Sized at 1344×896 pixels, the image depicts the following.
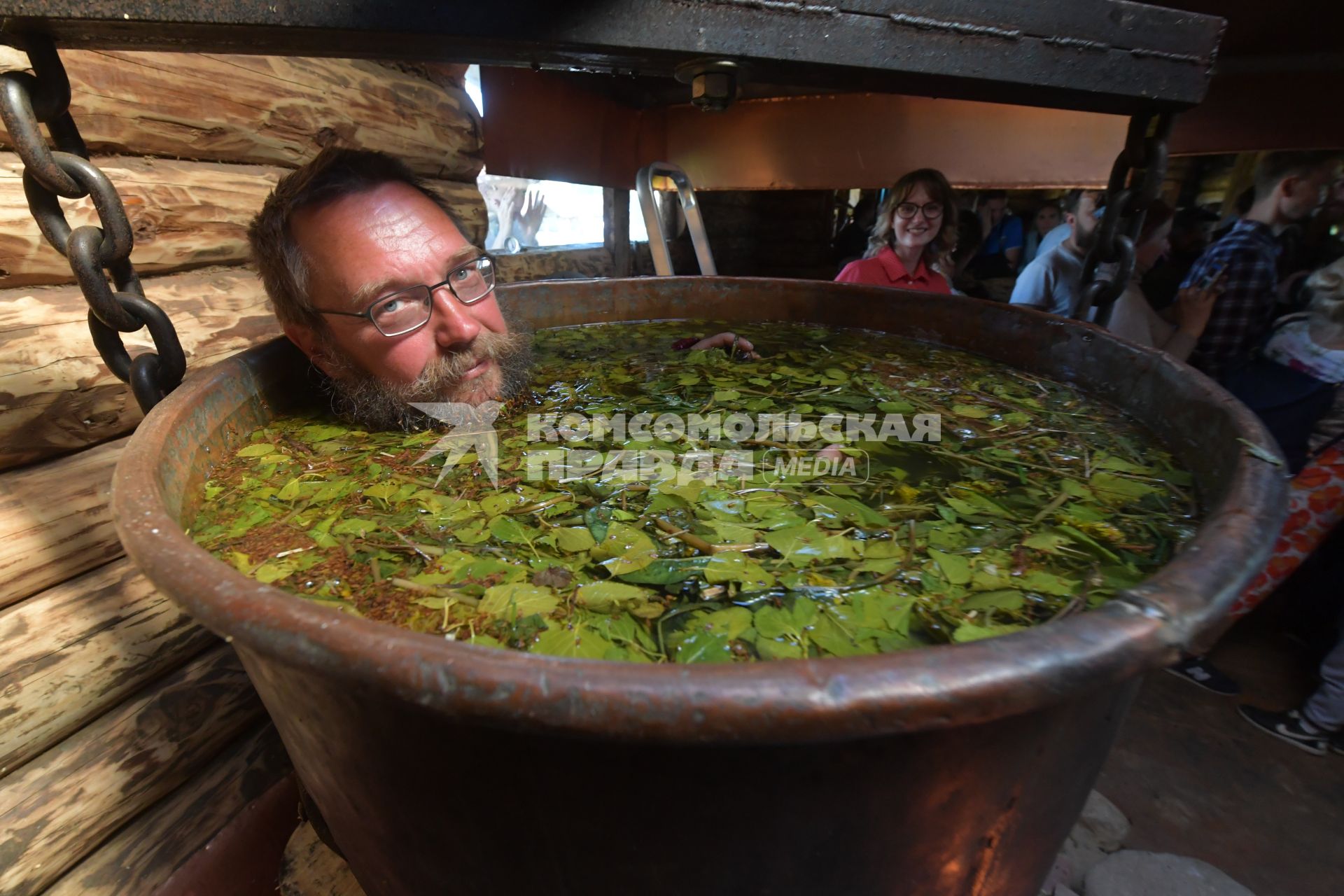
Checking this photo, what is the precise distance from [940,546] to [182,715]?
2605mm

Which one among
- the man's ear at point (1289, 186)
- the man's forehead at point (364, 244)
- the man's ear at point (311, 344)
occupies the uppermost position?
the man's ear at point (1289, 186)

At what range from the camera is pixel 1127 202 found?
166 centimetres

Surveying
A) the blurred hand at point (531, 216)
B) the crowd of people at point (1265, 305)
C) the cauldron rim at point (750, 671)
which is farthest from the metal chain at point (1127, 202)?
the blurred hand at point (531, 216)

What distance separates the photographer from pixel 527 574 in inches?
52.1

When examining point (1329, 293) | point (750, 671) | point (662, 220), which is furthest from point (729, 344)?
point (1329, 293)

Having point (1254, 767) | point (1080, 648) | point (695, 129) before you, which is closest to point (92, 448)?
point (1080, 648)

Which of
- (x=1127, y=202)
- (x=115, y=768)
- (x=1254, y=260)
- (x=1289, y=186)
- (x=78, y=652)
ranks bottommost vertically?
(x=115, y=768)

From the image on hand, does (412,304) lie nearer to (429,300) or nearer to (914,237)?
(429,300)

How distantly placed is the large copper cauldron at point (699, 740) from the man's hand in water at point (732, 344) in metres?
1.64

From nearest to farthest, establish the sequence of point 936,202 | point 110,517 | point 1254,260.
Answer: point 110,517
point 1254,260
point 936,202

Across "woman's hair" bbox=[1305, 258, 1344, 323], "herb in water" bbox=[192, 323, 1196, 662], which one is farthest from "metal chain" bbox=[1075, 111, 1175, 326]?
"woman's hair" bbox=[1305, 258, 1344, 323]

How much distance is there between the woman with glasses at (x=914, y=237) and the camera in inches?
156

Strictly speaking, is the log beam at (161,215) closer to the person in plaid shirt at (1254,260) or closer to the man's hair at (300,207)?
the man's hair at (300,207)

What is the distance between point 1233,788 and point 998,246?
680cm
